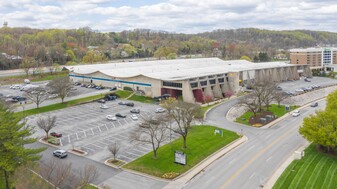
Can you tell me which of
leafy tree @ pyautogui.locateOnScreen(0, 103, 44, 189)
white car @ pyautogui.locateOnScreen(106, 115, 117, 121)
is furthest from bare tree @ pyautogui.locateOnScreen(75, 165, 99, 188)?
white car @ pyautogui.locateOnScreen(106, 115, 117, 121)

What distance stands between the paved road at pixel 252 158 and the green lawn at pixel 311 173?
1.73 meters

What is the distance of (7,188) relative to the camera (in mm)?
26656

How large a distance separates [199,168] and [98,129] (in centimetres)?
2058

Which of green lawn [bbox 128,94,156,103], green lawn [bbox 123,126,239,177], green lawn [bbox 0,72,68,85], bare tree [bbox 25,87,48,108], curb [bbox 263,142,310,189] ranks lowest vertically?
curb [bbox 263,142,310,189]

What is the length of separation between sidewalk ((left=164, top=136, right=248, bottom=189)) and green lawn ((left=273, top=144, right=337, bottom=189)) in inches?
317

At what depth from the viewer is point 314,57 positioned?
132 metres

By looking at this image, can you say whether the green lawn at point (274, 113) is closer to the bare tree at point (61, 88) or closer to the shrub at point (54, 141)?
the shrub at point (54, 141)

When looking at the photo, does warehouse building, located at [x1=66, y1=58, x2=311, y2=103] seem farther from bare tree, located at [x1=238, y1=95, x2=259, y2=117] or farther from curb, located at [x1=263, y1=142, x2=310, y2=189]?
curb, located at [x1=263, y1=142, x2=310, y2=189]

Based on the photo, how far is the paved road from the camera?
30672mm

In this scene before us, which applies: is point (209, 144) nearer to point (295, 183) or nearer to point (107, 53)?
point (295, 183)

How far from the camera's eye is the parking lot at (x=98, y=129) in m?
39.4

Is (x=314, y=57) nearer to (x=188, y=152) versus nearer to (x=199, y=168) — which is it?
(x=188, y=152)

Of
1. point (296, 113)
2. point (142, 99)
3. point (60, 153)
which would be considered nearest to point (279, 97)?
point (296, 113)

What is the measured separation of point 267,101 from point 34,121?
42.6 m
